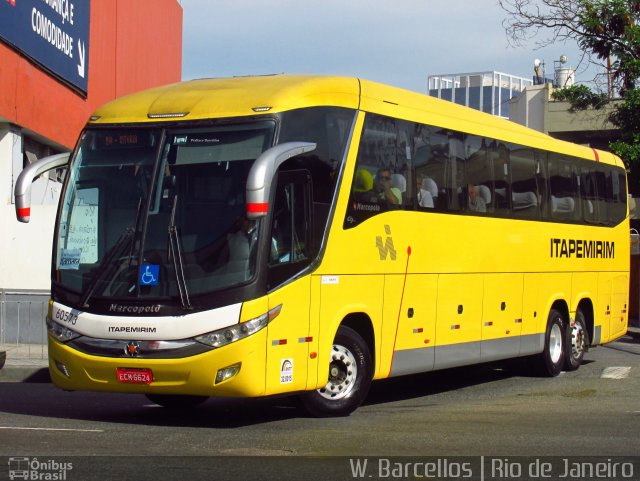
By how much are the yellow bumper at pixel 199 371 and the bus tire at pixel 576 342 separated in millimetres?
8445

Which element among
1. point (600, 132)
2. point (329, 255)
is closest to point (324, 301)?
point (329, 255)

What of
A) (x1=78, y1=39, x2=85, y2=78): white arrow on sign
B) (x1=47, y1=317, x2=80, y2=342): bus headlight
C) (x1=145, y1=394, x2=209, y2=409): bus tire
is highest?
(x1=78, y1=39, x2=85, y2=78): white arrow on sign

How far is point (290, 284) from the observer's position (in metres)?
10.5

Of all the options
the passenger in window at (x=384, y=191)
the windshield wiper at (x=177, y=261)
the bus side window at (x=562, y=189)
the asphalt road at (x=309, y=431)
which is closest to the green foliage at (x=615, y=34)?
the bus side window at (x=562, y=189)

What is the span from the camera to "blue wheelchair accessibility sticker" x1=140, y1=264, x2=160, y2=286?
10.2m

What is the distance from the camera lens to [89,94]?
1052 inches

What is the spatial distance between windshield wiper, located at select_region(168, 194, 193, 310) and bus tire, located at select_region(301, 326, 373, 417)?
1880mm

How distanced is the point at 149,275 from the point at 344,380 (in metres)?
2.57

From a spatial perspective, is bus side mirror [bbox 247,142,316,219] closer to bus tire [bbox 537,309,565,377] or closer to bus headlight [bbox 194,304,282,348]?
bus headlight [bbox 194,304,282,348]

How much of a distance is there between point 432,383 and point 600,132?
30.1m

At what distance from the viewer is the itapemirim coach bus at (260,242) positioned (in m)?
10.1
